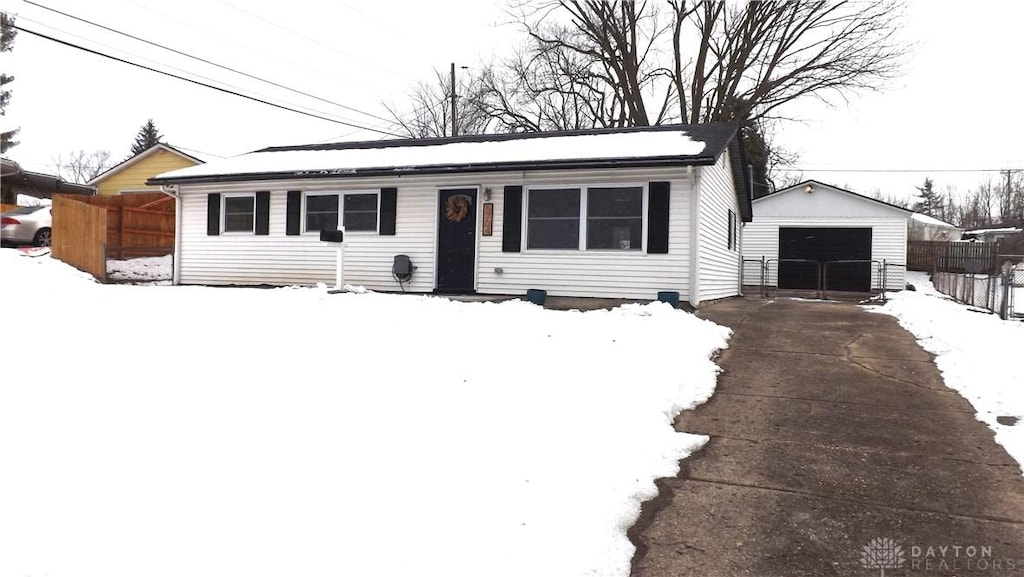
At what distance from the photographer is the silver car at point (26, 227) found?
17359mm

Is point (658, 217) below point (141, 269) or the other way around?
the other way around

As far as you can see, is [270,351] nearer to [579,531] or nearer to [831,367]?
[579,531]

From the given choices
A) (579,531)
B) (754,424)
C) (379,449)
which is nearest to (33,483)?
(379,449)

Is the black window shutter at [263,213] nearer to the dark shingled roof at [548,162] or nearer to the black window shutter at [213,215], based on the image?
the dark shingled roof at [548,162]

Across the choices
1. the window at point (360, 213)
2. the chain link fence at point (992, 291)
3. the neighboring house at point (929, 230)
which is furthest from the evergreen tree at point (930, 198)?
the window at point (360, 213)

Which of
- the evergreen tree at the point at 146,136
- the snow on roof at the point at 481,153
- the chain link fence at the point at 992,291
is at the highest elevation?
the evergreen tree at the point at 146,136

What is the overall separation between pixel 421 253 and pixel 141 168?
23.1m

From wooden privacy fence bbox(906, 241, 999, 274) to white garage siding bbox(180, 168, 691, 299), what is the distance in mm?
12057

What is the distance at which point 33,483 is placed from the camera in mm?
2531

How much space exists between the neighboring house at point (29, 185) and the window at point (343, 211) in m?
17.3

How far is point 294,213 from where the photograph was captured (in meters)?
12.8

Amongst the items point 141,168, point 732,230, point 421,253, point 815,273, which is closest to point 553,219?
point 421,253

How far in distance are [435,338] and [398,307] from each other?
7.29 ft

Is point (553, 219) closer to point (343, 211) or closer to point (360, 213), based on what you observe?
point (360, 213)
